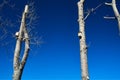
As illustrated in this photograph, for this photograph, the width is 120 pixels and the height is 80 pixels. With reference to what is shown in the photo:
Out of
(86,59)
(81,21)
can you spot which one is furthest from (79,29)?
(86,59)

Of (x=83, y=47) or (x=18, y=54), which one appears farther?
(x=18, y=54)

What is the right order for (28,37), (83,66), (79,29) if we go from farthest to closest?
(28,37)
(79,29)
(83,66)

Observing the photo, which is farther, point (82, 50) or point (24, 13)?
point (24, 13)

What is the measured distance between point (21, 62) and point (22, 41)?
1.17 meters

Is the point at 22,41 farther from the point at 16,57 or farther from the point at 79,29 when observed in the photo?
the point at 79,29

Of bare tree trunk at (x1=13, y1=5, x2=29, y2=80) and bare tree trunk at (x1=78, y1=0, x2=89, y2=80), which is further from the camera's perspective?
bare tree trunk at (x1=13, y1=5, x2=29, y2=80)

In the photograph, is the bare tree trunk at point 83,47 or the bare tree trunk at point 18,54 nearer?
the bare tree trunk at point 83,47

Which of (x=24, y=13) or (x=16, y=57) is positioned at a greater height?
(x=24, y=13)

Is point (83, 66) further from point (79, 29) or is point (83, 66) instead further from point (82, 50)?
point (79, 29)

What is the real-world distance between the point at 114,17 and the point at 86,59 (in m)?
2.69

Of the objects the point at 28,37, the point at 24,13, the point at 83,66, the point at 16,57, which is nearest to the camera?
the point at 83,66

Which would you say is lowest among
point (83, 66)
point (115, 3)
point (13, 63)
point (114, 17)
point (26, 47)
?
point (83, 66)

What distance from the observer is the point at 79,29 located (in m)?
12.0

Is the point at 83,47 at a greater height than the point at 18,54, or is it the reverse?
the point at 18,54
